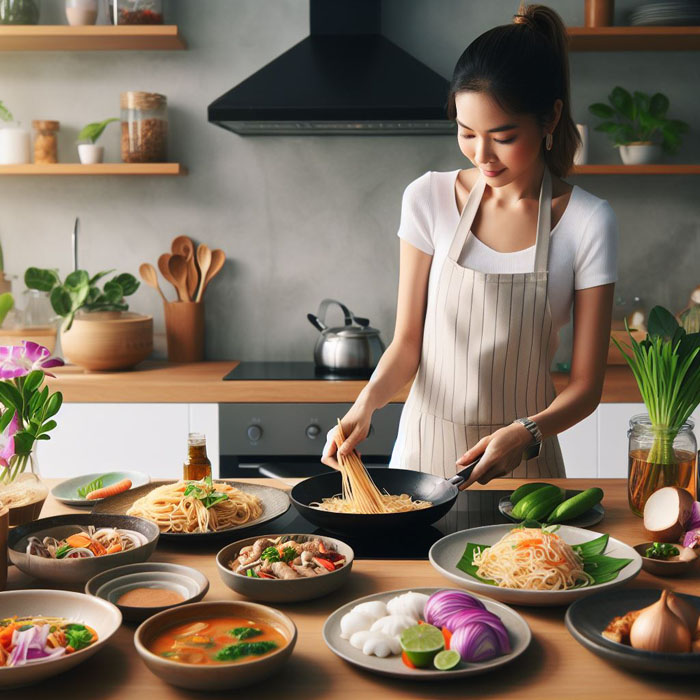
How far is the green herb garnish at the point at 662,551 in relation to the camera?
1296 millimetres

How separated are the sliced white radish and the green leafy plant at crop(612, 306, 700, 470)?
0.11 meters

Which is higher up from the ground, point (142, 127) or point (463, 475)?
point (142, 127)

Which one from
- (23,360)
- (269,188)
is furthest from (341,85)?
(23,360)

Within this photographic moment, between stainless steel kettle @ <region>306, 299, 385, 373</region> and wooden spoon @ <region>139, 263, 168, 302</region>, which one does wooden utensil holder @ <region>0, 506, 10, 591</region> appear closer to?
stainless steel kettle @ <region>306, 299, 385, 373</region>

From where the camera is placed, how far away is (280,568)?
117 centimetres

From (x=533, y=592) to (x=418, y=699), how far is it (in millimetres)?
249

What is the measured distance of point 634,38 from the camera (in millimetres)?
3285

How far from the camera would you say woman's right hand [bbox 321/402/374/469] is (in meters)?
1.63

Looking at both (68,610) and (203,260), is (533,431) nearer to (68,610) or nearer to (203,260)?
(68,610)

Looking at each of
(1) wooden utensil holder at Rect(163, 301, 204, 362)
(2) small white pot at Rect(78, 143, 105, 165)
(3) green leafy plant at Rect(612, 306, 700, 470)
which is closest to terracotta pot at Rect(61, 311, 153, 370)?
(1) wooden utensil holder at Rect(163, 301, 204, 362)

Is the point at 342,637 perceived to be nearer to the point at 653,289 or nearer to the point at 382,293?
the point at 382,293

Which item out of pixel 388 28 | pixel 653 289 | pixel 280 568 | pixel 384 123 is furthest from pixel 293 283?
pixel 280 568

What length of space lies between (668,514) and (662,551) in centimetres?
10

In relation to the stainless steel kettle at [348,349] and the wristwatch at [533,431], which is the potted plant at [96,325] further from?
the wristwatch at [533,431]
